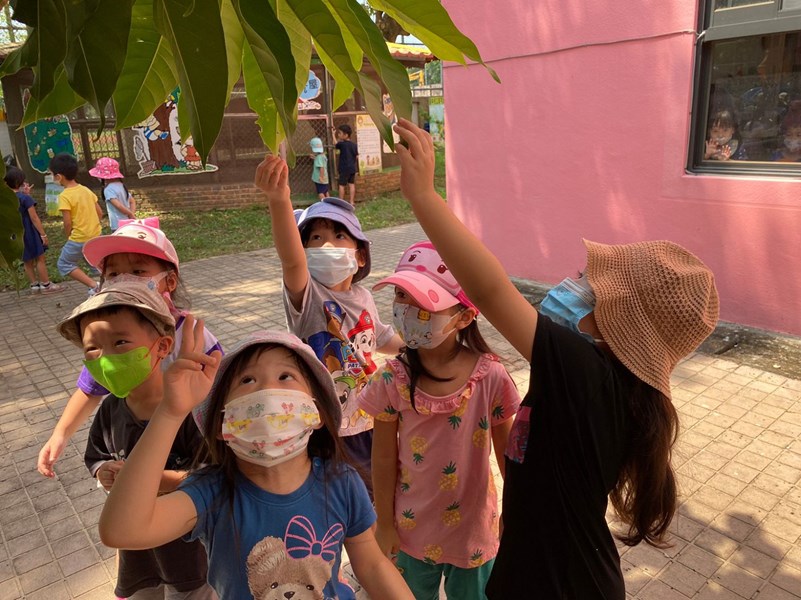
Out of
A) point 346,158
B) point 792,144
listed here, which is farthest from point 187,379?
point 346,158

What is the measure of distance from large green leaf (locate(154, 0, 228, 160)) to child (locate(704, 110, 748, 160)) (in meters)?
5.29

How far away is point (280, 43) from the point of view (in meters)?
0.71

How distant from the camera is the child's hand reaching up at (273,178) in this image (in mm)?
1874

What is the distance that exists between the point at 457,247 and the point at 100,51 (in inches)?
Answer: 30.9

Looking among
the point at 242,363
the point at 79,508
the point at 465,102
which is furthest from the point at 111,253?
the point at 465,102

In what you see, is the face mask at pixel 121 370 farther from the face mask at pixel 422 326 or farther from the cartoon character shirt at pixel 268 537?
the face mask at pixel 422 326

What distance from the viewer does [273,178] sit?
1.92 meters

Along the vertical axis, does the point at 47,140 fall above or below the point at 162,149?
above

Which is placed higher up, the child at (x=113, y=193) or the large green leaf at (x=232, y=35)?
the large green leaf at (x=232, y=35)

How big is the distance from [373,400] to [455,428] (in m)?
0.28

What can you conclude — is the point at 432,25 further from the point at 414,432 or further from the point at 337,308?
the point at 337,308

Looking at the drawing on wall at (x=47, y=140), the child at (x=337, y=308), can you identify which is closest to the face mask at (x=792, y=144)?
the child at (x=337, y=308)

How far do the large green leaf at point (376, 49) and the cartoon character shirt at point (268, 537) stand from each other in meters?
1.03

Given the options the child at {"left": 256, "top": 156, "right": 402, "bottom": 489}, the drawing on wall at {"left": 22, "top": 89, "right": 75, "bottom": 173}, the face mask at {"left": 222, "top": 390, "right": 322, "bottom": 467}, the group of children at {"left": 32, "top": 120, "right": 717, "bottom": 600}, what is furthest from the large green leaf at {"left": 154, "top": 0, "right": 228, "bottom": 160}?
the drawing on wall at {"left": 22, "top": 89, "right": 75, "bottom": 173}
